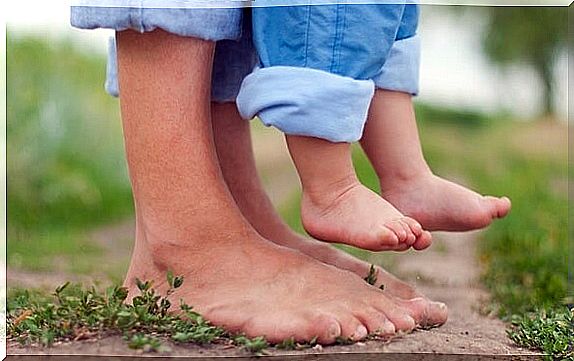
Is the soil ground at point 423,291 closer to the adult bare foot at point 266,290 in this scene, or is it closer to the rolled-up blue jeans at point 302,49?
the adult bare foot at point 266,290

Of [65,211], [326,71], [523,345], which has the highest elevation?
[326,71]

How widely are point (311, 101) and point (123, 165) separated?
1070mm

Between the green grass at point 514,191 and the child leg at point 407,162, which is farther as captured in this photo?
the green grass at point 514,191

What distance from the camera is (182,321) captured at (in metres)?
0.99

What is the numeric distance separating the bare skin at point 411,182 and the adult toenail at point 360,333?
0.76 feet

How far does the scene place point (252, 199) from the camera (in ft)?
4.02

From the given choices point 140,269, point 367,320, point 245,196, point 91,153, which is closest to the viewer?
point 367,320

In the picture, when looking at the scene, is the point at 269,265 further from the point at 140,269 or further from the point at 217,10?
the point at 217,10

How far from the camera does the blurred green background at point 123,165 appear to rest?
1584 millimetres

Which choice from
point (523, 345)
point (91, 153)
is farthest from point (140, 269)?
point (91, 153)

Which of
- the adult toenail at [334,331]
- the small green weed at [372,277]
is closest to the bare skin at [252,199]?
the small green weed at [372,277]

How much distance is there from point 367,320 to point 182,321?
0.58 feet

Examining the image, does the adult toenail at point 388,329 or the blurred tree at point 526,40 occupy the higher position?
the blurred tree at point 526,40

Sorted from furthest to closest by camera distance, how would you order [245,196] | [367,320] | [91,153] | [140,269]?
1. [91,153]
2. [245,196]
3. [140,269]
4. [367,320]
